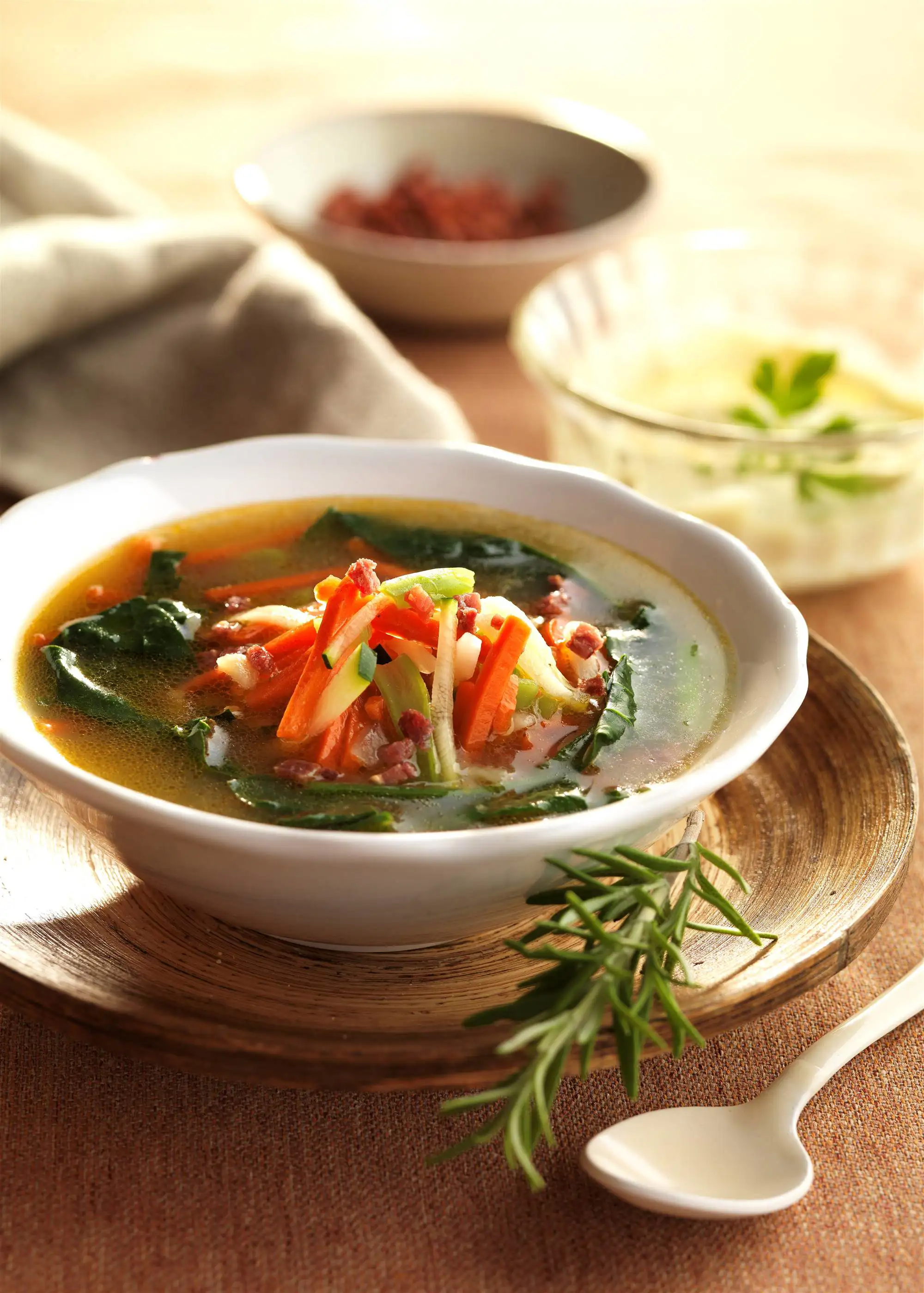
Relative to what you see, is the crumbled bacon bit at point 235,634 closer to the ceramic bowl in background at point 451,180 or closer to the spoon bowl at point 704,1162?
the spoon bowl at point 704,1162

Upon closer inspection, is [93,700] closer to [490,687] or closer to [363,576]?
[363,576]

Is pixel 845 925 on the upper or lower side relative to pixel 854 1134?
upper

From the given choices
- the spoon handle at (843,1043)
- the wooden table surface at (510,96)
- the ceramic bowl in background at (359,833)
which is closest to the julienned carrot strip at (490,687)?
the ceramic bowl in background at (359,833)

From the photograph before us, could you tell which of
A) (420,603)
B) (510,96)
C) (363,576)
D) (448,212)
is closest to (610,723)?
(420,603)

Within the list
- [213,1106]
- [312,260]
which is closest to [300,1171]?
[213,1106]

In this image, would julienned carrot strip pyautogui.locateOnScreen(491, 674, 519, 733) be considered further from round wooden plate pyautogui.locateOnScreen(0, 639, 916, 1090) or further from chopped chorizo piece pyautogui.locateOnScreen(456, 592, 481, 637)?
round wooden plate pyautogui.locateOnScreen(0, 639, 916, 1090)

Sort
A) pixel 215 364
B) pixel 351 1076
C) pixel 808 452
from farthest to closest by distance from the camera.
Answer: pixel 215 364 < pixel 808 452 < pixel 351 1076

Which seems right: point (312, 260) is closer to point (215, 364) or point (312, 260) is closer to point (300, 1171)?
point (215, 364)
